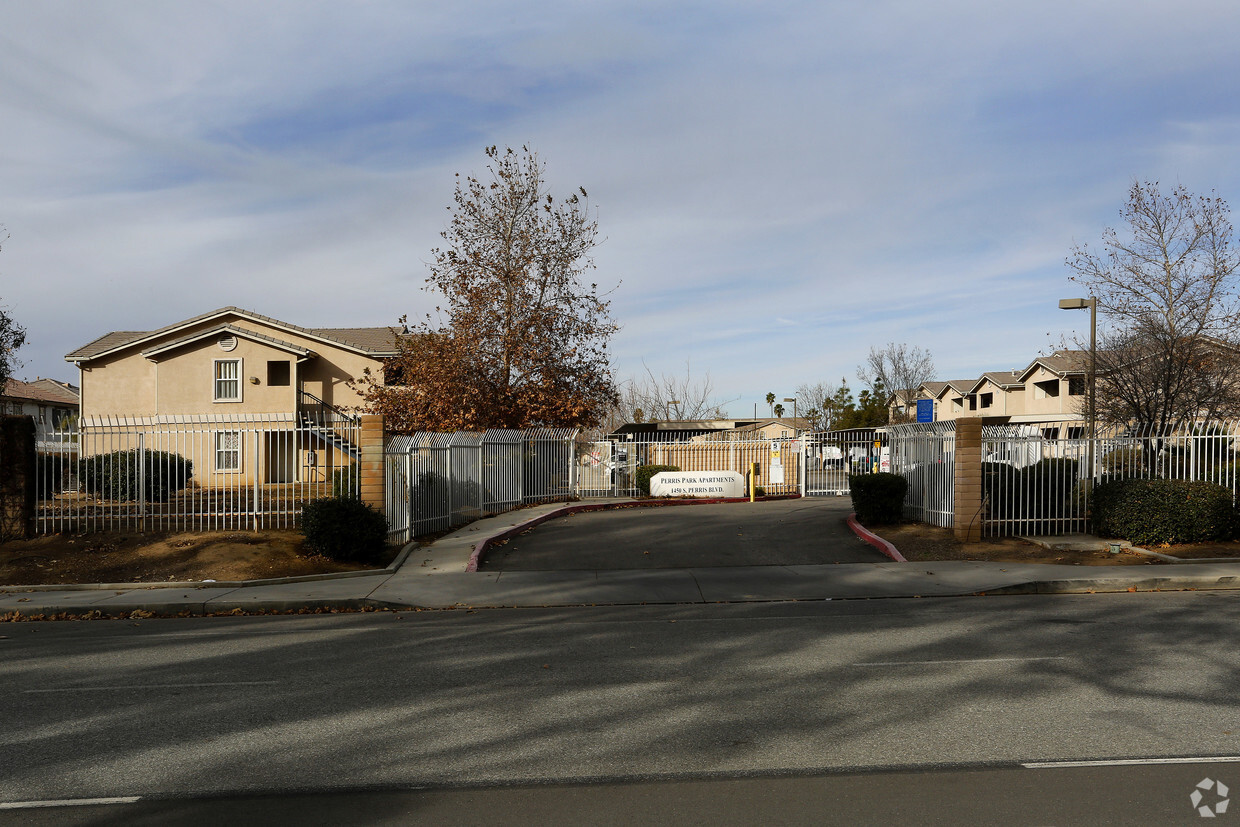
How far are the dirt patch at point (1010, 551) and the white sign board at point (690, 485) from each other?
11048 mm

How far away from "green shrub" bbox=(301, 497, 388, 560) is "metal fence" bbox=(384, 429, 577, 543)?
4.53 feet

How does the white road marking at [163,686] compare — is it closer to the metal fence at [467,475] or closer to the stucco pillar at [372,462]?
the stucco pillar at [372,462]

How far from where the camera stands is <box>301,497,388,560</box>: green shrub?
15.6 m

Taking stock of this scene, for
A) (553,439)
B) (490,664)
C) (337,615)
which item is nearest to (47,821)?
(490,664)

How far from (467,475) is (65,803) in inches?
652

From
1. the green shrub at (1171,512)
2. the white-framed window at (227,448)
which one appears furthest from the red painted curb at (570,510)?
the green shrub at (1171,512)

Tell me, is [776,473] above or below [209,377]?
below

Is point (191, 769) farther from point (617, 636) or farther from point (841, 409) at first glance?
point (841, 409)

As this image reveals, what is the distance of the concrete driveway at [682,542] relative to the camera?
54.4ft

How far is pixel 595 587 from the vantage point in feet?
46.2

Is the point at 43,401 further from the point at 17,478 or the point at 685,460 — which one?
the point at 17,478

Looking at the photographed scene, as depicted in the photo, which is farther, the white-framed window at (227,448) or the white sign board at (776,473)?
the white sign board at (776,473)

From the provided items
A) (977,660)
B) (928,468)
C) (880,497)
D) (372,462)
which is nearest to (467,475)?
(372,462)

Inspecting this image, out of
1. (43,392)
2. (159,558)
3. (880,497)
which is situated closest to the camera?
(159,558)
